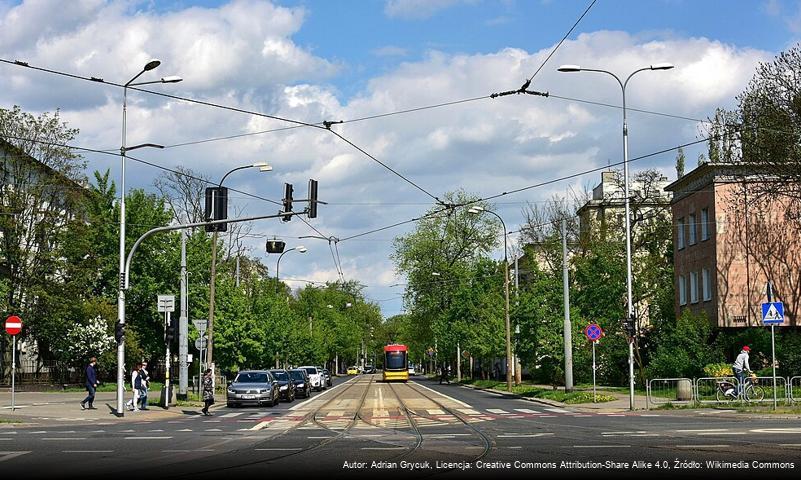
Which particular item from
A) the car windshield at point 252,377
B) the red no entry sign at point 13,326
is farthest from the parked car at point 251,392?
the red no entry sign at point 13,326

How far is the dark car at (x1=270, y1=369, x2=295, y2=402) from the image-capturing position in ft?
150

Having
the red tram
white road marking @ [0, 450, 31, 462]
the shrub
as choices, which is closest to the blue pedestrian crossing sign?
the shrub

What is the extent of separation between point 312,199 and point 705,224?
30930mm

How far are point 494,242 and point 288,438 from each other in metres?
73.7

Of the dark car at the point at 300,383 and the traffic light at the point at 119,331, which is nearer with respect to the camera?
the traffic light at the point at 119,331

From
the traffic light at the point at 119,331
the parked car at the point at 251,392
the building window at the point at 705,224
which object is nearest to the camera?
the traffic light at the point at 119,331

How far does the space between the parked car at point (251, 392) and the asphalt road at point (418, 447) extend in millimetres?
8686

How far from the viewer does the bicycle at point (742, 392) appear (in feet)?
108

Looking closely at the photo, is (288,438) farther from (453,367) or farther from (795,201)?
(453,367)

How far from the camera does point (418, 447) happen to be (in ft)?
61.0

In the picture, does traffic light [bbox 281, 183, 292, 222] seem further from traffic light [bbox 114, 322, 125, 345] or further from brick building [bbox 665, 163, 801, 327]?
brick building [bbox 665, 163, 801, 327]

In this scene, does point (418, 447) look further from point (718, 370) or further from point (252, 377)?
point (718, 370)

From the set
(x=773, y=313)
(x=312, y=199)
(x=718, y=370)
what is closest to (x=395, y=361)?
(x=718, y=370)

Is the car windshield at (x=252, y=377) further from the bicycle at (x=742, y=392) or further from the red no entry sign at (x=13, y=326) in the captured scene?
the bicycle at (x=742, y=392)
